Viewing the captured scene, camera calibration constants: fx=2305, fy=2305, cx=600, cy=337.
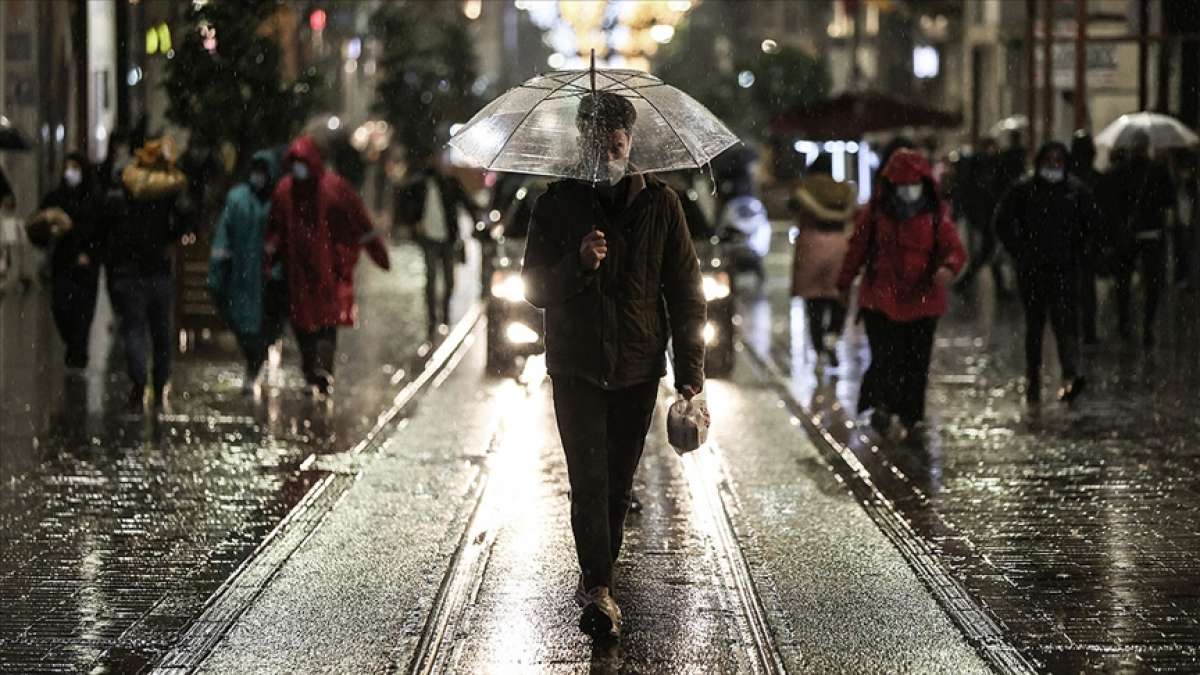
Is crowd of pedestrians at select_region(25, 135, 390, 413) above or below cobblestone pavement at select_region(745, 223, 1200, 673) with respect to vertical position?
above

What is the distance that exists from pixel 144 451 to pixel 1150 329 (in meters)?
10.3

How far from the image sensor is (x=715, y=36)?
110 metres

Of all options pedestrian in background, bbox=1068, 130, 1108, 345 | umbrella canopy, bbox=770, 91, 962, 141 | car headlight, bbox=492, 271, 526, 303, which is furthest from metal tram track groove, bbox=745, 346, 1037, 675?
umbrella canopy, bbox=770, 91, 962, 141

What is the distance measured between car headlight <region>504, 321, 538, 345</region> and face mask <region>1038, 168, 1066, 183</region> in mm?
3757

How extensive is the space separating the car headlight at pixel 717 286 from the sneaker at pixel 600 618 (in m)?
9.79

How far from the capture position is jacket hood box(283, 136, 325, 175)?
15.7 m

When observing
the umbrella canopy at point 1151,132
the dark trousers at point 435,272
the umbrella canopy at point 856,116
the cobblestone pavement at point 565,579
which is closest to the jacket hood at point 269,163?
the cobblestone pavement at point 565,579

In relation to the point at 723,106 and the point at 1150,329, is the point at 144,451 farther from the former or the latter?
the point at 723,106

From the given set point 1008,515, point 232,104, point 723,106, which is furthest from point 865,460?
point 723,106

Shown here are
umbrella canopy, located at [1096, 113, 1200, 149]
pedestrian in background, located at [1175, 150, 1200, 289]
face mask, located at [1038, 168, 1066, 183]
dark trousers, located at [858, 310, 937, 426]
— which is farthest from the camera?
pedestrian in background, located at [1175, 150, 1200, 289]

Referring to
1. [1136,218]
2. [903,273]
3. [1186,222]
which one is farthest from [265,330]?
[1186,222]

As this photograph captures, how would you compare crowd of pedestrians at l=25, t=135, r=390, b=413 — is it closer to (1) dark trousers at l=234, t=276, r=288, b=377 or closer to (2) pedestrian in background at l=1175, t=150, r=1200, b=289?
(1) dark trousers at l=234, t=276, r=288, b=377

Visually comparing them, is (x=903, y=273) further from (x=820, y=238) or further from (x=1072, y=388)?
(x=820, y=238)

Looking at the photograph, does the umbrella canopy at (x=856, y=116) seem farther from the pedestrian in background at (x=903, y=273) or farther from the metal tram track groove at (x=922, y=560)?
the pedestrian in background at (x=903, y=273)
